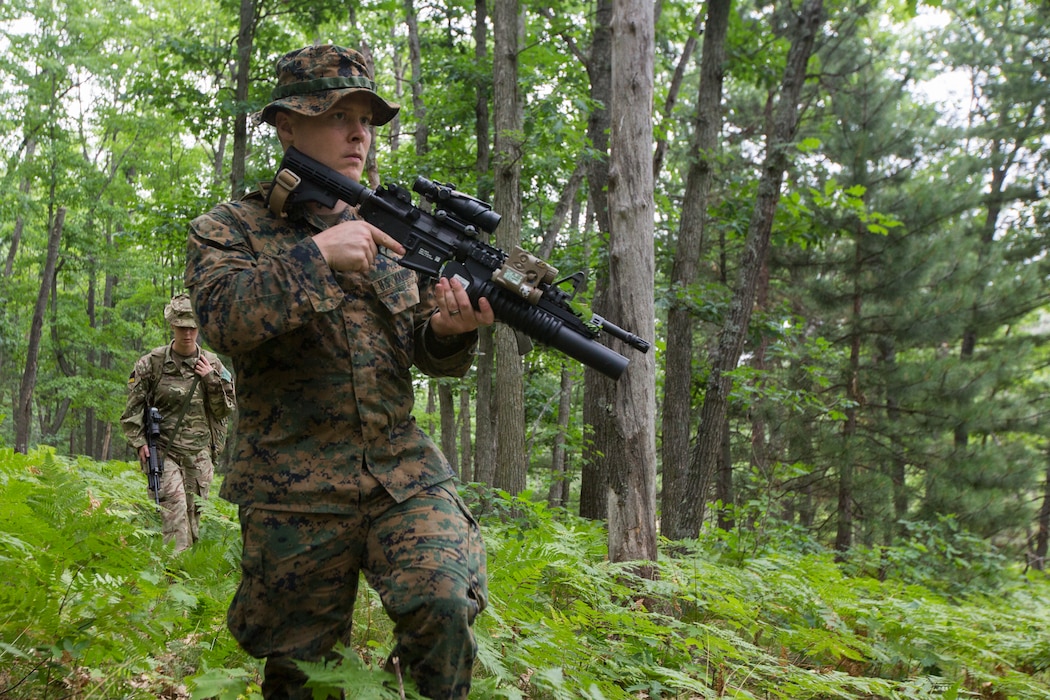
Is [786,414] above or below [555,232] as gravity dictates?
below

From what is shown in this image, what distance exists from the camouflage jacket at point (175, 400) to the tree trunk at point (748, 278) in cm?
557

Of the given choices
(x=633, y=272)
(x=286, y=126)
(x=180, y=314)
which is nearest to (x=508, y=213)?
(x=180, y=314)

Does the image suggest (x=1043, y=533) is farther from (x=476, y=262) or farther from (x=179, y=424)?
(x=476, y=262)

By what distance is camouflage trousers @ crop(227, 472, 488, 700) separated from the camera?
8.15 feet

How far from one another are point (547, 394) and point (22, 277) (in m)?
22.4

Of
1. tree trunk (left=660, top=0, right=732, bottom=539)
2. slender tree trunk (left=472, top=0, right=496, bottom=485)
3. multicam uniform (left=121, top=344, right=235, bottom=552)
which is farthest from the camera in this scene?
slender tree trunk (left=472, top=0, right=496, bottom=485)

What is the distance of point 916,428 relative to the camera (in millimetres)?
17359

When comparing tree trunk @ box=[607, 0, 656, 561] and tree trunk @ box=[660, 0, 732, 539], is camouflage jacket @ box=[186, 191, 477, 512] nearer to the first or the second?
tree trunk @ box=[607, 0, 656, 561]

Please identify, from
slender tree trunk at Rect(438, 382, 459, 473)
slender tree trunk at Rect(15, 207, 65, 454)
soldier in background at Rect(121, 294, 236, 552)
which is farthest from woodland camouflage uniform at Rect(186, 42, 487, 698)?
slender tree trunk at Rect(15, 207, 65, 454)

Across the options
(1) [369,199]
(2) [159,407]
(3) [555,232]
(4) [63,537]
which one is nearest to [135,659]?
(4) [63,537]

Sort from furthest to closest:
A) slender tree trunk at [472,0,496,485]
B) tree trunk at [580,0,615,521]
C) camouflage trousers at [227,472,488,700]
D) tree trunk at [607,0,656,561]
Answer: tree trunk at [580,0,615,521] < slender tree trunk at [472,0,496,485] < tree trunk at [607,0,656,561] < camouflage trousers at [227,472,488,700]

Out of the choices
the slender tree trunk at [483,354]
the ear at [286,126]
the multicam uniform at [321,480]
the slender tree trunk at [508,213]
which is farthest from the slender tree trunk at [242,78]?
the multicam uniform at [321,480]

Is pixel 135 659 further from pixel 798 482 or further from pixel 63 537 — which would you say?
pixel 798 482

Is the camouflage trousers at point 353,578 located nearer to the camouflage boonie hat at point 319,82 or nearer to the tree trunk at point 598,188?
the camouflage boonie hat at point 319,82
